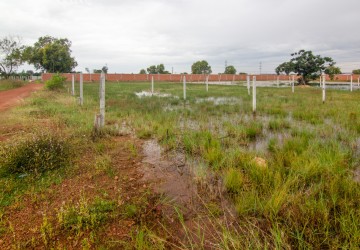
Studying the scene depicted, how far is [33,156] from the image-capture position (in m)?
3.23

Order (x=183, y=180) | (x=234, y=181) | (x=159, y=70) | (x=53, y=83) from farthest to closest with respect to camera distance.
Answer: (x=159, y=70) < (x=53, y=83) < (x=183, y=180) < (x=234, y=181)

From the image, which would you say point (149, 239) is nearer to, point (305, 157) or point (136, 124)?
point (305, 157)

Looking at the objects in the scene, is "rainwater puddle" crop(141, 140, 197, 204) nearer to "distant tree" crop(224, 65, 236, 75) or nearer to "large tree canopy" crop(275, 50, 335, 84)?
"large tree canopy" crop(275, 50, 335, 84)

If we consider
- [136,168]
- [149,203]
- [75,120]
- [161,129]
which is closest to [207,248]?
[149,203]

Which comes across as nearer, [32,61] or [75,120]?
[75,120]

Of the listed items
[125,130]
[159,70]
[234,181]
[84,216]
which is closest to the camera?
[84,216]

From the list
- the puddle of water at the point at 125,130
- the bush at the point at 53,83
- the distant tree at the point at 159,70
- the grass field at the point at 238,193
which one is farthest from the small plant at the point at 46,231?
the distant tree at the point at 159,70

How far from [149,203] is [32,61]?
5252 cm

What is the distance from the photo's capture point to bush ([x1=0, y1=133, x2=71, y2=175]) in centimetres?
312

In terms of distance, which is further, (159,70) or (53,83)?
(159,70)

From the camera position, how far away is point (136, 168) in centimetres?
343

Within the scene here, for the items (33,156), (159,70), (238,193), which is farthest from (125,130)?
(159,70)

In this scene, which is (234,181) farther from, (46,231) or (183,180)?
(46,231)

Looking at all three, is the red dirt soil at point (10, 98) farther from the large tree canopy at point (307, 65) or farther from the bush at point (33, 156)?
the large tree canopy at point (307, 65)
